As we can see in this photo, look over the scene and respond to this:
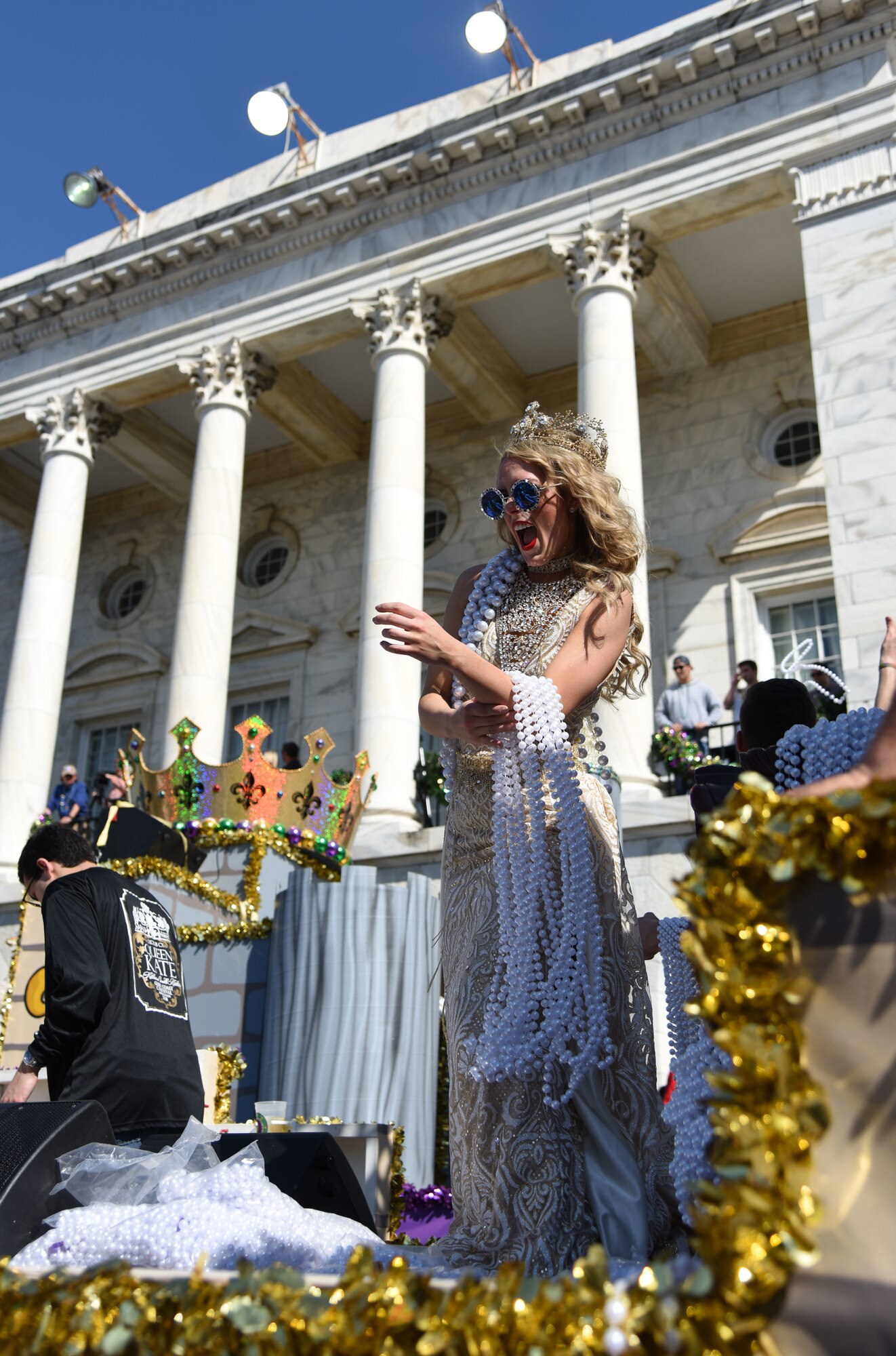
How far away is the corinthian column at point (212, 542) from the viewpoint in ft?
62.5

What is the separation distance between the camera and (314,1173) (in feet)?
12.9

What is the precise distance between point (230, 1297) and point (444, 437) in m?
23.7

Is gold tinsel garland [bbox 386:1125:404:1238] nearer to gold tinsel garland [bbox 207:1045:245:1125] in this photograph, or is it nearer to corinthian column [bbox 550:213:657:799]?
gold tinsel garland [bbox 207:1045:245:1125]

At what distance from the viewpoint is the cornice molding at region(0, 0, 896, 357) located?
16938 millimetres

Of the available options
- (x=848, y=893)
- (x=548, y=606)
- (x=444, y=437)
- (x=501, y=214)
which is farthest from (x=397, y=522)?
(x=848, y=893)

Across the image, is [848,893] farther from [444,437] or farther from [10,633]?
[10,633]

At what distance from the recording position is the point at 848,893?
1755mm

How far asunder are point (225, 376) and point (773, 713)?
18952 millimetres

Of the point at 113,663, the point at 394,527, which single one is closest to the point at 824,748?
the point at 394,527

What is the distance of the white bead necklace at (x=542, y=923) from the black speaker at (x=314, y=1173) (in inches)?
37.4

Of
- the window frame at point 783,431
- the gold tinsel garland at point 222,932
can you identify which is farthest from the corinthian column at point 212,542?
the window frame at point 783,431

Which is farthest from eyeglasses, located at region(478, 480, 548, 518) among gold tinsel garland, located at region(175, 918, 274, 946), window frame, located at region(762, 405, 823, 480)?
window frame, located at region(762, 405, 823, 480)

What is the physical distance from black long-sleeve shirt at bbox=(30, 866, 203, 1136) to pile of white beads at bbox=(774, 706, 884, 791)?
2.58 metres

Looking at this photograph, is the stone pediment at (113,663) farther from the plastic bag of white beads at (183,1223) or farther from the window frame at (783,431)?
the plastic bag of white beads at (183,1223)
